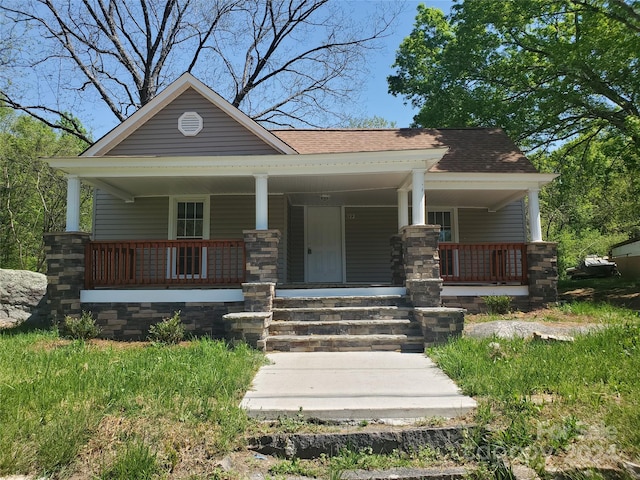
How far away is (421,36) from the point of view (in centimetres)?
1919

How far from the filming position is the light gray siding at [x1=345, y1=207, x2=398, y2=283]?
38.8ft

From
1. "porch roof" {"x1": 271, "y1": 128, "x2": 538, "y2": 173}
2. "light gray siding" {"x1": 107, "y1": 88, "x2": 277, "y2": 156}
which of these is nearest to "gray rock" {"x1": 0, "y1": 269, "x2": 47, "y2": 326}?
"light gray siding" {"x1": 107, "y1": 88, "x2": 277, "y2": 156}

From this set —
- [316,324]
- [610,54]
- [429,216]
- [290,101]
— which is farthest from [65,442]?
[290,101]

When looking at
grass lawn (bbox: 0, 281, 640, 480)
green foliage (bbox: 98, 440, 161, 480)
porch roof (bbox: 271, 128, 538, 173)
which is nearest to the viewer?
green foliage (bbox: 98, 440, 161, 480)

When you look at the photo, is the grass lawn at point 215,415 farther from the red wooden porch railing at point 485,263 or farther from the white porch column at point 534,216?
the white porch column at point 534,216

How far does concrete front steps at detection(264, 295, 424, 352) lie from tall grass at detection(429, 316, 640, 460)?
119 cm

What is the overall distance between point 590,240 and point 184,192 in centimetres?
2979

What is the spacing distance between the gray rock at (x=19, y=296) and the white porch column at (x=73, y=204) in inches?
107

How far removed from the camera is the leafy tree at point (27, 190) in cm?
2300

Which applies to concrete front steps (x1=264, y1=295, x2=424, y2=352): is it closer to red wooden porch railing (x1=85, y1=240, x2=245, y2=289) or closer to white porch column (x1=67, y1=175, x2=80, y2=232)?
red wooden porch railing (x1=85, y1=240, x2=245, y2=289)

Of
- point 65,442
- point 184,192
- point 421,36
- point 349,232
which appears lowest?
point 65,442

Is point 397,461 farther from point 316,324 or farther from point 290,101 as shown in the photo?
point 290,101

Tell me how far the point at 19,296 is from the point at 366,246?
330 inches

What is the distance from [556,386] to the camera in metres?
4.01
